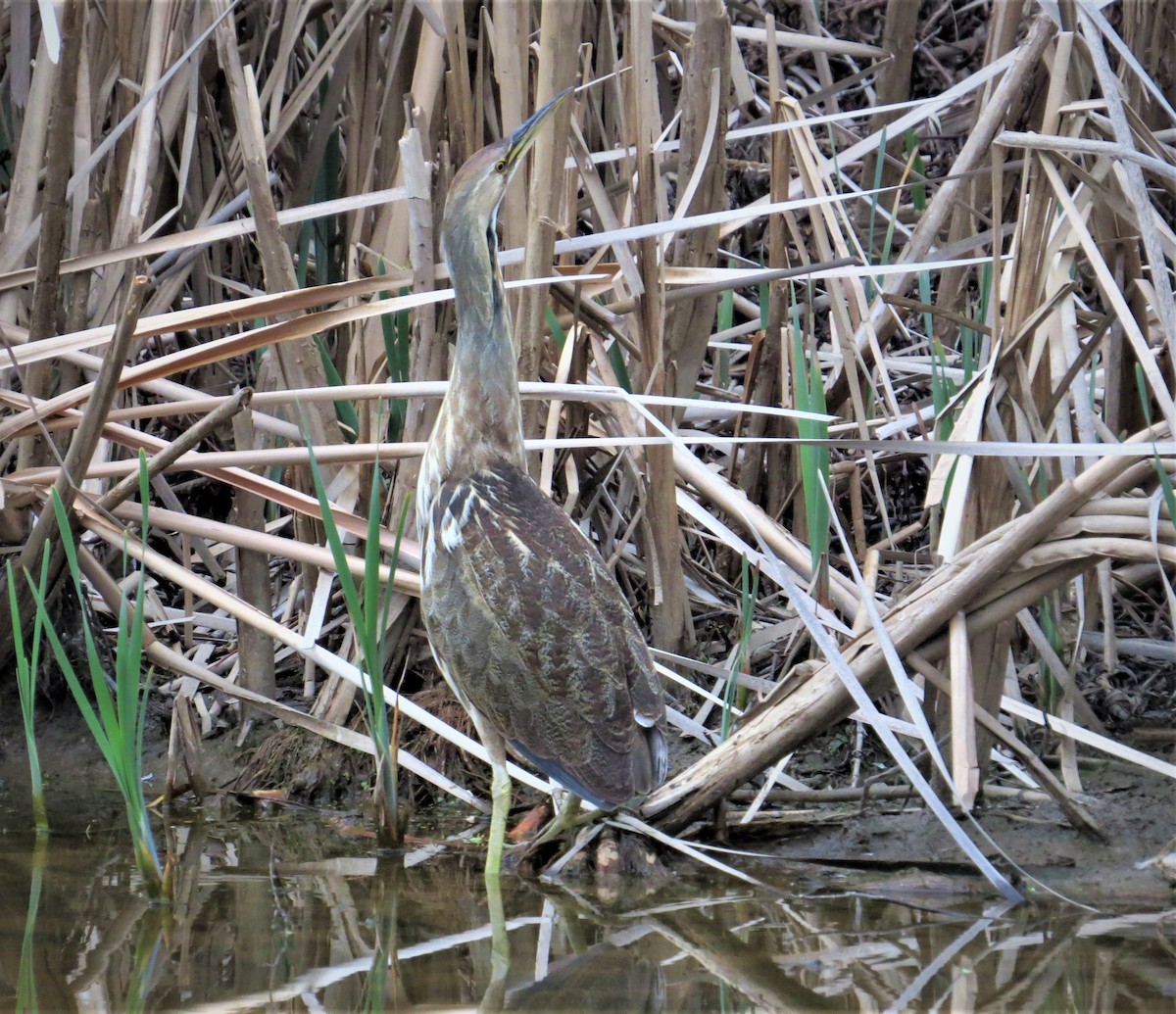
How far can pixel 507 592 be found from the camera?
2.83 metres

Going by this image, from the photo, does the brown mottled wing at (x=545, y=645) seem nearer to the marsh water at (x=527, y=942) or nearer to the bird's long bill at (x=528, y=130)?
the marsh water at (x=527, y=942)

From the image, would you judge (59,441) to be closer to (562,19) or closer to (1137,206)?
(562,19)

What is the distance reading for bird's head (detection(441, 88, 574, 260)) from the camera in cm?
298

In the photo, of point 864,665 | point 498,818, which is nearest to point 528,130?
point 864,665

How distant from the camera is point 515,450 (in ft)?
10.1

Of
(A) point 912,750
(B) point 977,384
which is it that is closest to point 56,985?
(A) point 912,750

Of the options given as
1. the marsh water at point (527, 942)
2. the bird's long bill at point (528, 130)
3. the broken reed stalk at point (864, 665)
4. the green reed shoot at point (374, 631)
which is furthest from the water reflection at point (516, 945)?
the bird's long bill at point (528, 130)

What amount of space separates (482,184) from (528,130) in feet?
0.51

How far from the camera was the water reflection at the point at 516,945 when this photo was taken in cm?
201

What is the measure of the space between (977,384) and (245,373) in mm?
2450

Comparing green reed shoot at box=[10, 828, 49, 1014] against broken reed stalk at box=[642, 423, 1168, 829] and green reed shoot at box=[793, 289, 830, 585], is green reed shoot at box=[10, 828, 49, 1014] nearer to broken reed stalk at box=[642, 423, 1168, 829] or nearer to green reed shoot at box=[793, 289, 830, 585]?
broken reed stalk at box=[642, 423, 1168, 829]

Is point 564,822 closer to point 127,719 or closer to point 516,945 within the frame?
point 516,945

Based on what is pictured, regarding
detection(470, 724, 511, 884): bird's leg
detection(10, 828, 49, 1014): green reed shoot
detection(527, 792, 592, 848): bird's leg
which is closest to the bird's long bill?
detection(470, 724, 511, 884): bird's leg

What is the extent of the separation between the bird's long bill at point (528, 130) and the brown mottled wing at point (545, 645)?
750 mm
